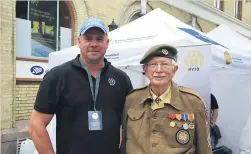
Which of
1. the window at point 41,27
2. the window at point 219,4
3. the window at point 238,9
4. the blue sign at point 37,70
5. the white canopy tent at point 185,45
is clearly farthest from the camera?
the window at point 238,9

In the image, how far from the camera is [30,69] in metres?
7.78

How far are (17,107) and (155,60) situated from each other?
5845 millimetres

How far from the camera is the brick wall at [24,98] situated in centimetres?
745

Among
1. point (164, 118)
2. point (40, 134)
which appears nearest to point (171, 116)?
point (164, 118)

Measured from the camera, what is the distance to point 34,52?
313 inches

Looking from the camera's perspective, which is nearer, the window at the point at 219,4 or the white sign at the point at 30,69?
the white sign at the point at 30,69

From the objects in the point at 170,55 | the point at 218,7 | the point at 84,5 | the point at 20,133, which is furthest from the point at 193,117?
the point at 218,7

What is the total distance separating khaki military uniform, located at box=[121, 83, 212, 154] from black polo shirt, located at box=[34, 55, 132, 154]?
7.1 inches

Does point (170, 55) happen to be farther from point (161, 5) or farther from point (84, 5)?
point (161, 5)

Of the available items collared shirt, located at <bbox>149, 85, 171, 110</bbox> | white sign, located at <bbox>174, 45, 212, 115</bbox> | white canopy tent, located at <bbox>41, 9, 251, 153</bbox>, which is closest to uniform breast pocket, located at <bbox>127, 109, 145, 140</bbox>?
collared shirt, located at <bbox>149, 85, 171, 110</bbox>

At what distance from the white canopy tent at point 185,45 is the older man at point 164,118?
6.80ft

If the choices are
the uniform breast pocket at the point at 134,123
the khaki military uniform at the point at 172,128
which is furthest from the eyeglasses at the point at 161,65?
the uniform breast pocket at the point at 134,123

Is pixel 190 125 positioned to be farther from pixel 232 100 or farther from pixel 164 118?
pixel 232 100

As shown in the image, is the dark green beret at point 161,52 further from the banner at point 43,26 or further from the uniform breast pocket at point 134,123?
the banner at point 43,26
